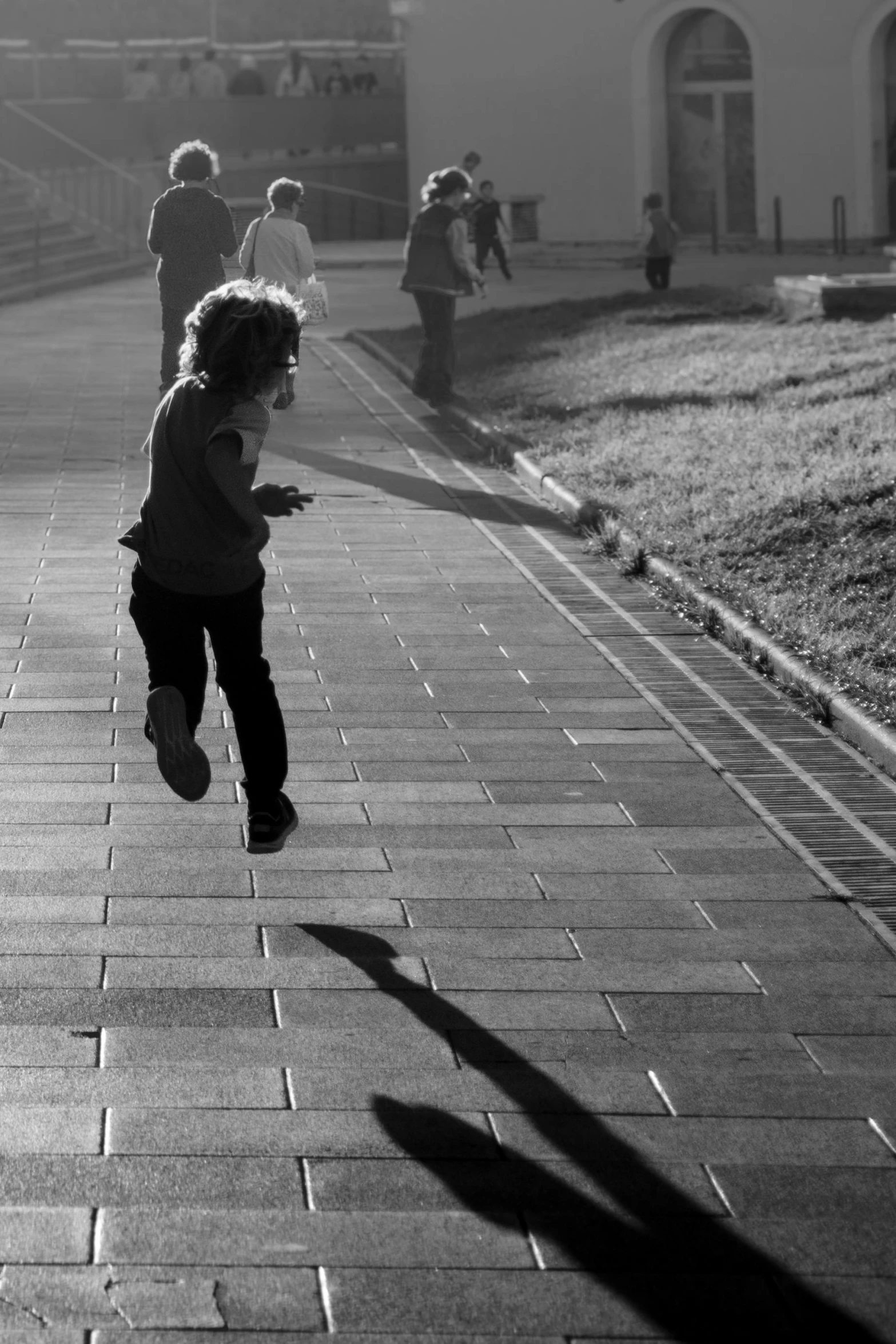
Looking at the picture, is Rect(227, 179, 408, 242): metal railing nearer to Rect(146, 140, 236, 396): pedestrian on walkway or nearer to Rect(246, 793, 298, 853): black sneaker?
Rect(146, 140, 236, 396): pedestrian on walkway

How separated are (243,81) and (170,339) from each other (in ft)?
106

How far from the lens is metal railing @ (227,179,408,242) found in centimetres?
4275

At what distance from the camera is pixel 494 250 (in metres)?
30.0

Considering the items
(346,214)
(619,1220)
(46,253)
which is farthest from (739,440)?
(346,214)

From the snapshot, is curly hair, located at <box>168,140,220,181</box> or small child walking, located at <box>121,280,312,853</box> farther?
curly hair, located at <box>168,140,220,181</box>

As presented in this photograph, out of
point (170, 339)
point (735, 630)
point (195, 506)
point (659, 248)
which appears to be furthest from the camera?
point (659, 248)

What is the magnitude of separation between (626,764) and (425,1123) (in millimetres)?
2641

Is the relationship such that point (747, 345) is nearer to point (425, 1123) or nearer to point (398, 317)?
point (398, 317)

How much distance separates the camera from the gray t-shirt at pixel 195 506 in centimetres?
479

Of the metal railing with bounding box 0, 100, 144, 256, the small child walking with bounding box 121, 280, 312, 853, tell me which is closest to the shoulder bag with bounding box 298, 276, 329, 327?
the small child walking with bounding box 121, 280, 312, 853

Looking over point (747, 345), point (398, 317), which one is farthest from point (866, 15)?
point (747, 345)

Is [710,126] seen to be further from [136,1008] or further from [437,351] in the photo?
[136,1008]

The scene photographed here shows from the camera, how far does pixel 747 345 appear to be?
54.0 ft

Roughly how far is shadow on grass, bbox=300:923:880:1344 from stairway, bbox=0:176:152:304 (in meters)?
22.7
